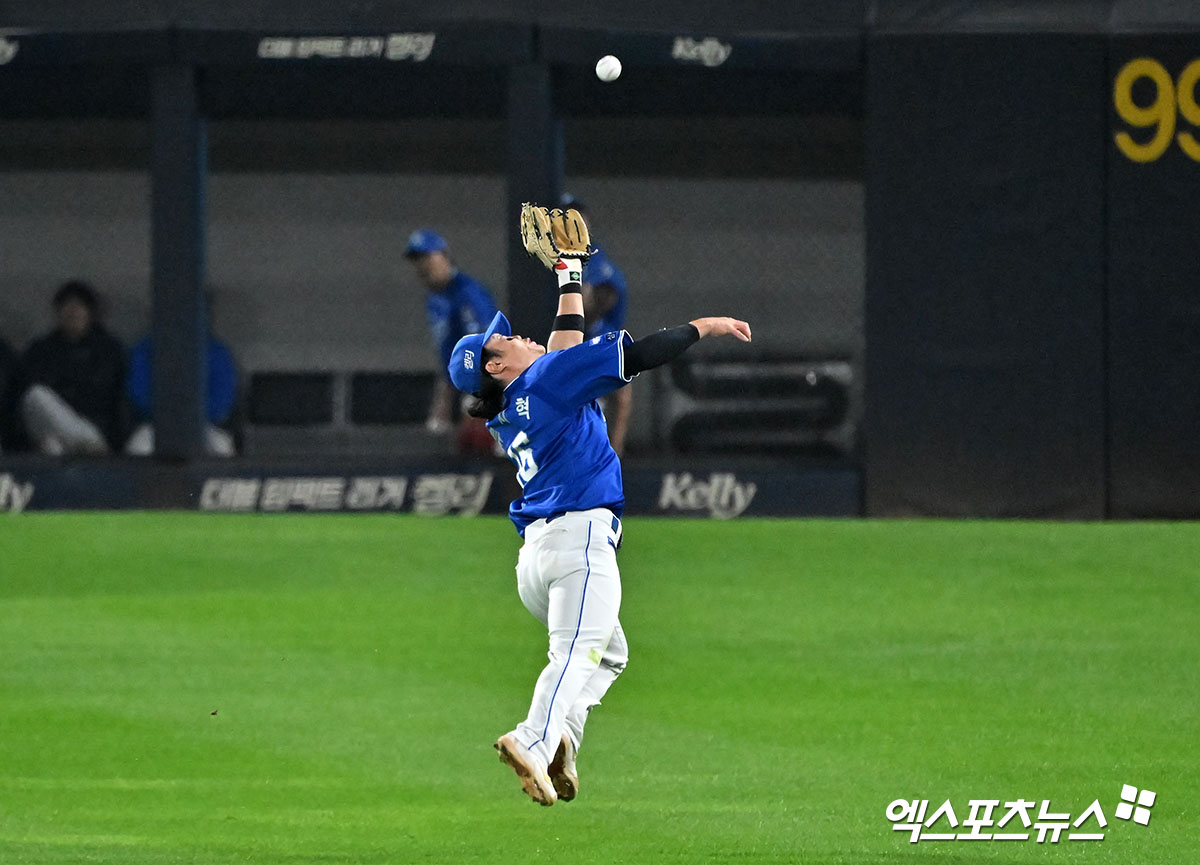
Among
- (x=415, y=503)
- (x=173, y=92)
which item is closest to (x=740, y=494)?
(x=415, y=503)

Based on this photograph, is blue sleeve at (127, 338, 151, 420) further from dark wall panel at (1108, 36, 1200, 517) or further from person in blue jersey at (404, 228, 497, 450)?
dark wall panel at (1108, 36, 1200, 517)

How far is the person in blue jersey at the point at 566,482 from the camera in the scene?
601 centimetres

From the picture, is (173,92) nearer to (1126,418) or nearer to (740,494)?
(740,494)

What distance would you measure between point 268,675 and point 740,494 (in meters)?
5.96

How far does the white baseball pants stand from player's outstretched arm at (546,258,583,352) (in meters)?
0.63

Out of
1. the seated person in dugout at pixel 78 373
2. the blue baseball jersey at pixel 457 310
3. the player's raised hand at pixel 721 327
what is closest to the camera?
the player's raised hand at pixel 721 327

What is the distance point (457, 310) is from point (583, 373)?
8.18 metres

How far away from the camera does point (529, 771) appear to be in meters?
5.66

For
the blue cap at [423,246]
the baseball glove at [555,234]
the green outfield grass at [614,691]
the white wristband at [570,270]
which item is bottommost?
the green outfield grass at [614,691]

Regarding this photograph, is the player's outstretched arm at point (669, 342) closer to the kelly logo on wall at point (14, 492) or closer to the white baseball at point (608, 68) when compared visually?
the white baseball at point (608, 68)

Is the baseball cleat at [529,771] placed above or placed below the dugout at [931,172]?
below

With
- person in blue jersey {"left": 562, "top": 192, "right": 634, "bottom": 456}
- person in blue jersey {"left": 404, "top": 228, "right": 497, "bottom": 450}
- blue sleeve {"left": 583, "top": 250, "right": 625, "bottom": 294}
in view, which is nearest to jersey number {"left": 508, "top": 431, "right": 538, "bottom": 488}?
person in blue jersey {"left": 404, "top": 228, "right": 497, "bottom": 450}

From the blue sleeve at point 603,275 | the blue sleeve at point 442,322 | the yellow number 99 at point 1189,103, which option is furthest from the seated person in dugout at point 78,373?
the yellow number 99 at point 1189,103

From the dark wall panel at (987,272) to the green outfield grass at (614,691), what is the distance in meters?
0.50
